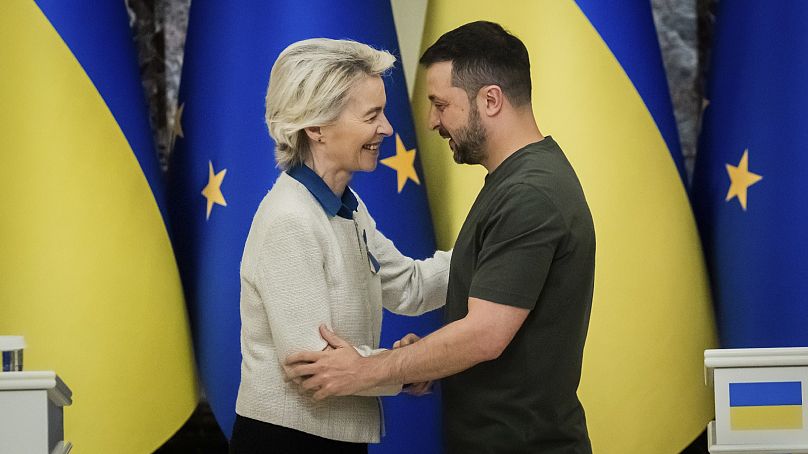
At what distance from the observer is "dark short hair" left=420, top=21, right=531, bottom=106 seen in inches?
52.9

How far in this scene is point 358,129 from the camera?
4.43 feet

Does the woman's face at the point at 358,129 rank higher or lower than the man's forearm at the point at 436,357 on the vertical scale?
higher

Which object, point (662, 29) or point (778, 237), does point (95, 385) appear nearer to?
point (778, 237)

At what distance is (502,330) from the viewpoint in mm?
1228

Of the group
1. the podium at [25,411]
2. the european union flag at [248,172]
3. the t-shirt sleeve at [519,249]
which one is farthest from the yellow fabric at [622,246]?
the podium at [25,411]

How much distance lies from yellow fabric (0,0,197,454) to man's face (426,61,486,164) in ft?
2.70

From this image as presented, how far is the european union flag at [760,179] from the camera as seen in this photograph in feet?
6.24

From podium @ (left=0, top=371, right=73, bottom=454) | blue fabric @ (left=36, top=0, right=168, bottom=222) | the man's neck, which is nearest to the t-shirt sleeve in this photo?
the man's neck

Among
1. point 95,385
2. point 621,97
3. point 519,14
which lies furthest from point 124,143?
point 621,97

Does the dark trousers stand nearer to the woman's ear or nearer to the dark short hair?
the woman's ear

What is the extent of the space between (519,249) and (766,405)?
0.32m

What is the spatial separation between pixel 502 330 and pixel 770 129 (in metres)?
0.97

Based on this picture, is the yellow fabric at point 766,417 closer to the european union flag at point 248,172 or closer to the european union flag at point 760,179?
the european union flag at point 760,179

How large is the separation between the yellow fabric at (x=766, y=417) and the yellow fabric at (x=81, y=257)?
44.9 inches
